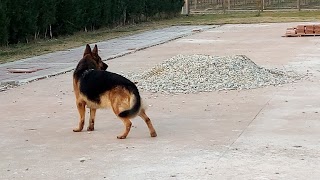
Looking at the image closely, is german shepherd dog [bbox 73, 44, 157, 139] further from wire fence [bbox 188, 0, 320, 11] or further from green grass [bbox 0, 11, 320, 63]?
wire fence [bbox 188, 0, 320, 11]

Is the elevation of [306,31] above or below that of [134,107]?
below

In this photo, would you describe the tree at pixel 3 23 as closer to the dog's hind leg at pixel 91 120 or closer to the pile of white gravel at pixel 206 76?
the pile of white gravel at pixel 206 76

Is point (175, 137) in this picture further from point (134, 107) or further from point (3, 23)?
point (3, 23)

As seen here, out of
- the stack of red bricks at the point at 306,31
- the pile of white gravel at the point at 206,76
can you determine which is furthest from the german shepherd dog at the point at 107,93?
the stack of red bricks at the point at 306,31

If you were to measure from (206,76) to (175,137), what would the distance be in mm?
4251

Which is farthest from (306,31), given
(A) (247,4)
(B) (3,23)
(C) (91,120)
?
A: (A) (247,4)

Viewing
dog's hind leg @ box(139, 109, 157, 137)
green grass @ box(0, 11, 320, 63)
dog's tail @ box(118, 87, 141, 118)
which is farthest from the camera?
green grass @ box(0, 11, 320, 63)

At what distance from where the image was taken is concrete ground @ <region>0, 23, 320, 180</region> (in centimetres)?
607

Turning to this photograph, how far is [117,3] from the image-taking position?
29312 millimetres

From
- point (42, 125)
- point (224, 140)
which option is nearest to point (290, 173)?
point (224, 140)

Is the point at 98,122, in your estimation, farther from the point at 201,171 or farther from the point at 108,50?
the point at 108,50

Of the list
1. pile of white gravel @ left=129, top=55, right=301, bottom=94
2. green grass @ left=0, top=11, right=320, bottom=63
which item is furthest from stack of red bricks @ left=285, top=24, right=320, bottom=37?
pile of white gravel @ left=129, top=55, right=301, bottom=94

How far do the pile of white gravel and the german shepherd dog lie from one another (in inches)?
131

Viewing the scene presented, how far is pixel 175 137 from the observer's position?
7523 millimetres
